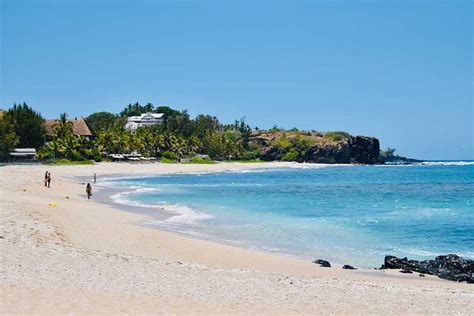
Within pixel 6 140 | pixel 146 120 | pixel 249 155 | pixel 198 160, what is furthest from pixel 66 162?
pixel 146 120

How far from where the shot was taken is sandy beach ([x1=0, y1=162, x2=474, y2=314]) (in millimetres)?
9619

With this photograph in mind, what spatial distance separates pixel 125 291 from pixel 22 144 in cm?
8405

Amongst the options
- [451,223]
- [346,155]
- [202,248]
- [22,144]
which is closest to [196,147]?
[22,144]

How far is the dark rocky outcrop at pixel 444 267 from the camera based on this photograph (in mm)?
14398

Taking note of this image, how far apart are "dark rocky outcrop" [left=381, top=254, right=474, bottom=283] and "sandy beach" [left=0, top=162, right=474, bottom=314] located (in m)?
0.40

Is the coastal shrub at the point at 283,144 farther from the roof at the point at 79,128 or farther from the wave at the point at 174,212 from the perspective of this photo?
the wave at the point at 174,212

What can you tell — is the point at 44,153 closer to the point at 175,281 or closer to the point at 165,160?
the point at 165,160

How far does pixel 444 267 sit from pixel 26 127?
271ft

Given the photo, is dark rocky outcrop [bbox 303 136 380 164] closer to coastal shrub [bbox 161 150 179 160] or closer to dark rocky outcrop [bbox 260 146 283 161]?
dark rocky outcrop [bbox 260 146 283 161]

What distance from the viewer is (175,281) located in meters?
11.8

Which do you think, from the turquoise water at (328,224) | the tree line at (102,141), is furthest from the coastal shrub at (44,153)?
the turquoise water at (328,224)

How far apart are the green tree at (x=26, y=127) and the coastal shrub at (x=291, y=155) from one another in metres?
93.2

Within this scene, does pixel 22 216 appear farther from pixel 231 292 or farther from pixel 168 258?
pixel 231 292

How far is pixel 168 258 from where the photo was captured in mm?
15664
